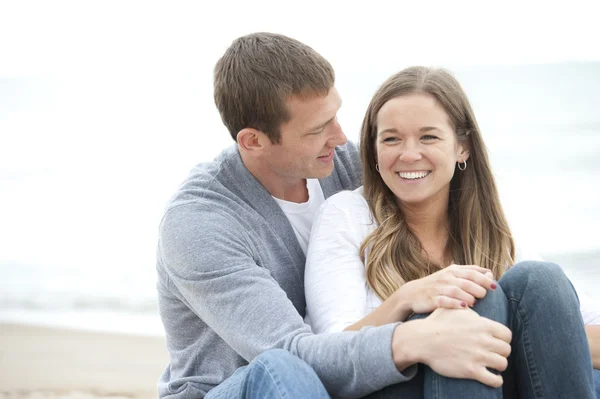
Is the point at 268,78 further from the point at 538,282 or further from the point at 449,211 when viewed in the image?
the point at 538,282

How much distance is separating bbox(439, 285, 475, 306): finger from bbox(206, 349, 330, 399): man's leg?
36 centimetres

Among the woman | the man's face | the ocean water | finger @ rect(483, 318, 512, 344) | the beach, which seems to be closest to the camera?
finger @ rect(483, 318, 512, 344)

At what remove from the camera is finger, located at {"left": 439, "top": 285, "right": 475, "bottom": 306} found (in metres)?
1.80

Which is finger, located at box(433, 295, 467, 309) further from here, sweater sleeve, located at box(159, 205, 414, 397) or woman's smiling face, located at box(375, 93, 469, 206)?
woman's smiling face, located at box(375, 93, 469, 206)

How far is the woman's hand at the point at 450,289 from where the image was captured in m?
1.81

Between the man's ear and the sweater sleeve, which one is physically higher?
the man's ear

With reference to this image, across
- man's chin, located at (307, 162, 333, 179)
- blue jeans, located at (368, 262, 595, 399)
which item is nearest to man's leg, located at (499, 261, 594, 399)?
blue jeans, located at (368, 262, 595, 399)

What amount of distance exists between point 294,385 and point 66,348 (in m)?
3.77

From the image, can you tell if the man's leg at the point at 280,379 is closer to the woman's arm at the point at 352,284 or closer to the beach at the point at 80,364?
the woman's arm at the point at 352,284

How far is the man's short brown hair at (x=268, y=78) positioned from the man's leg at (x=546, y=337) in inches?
35.7

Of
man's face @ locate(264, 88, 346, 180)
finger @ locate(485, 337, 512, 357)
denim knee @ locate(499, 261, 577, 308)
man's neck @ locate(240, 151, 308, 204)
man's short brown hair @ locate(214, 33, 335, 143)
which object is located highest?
man's short brown hair @ locate(214, 33, 335, 143)

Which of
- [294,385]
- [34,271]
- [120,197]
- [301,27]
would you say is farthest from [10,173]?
[294,385]

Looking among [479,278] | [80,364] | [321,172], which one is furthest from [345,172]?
[80,364]

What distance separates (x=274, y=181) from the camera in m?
2.49
